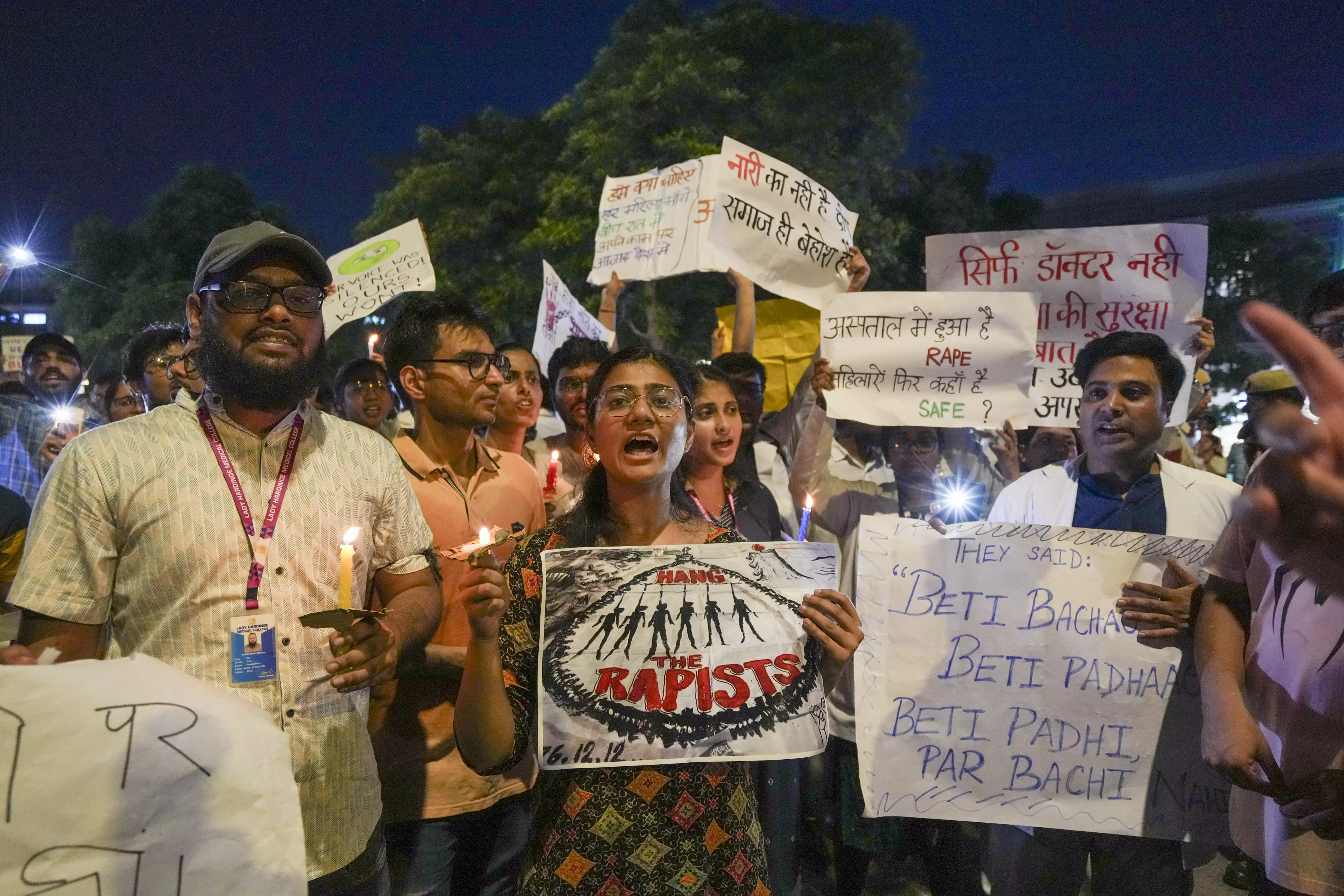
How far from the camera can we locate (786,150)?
18.1 metres

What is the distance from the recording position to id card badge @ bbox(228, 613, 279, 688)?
1979mm

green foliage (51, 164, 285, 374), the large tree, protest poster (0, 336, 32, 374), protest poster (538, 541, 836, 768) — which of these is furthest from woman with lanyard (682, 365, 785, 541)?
green foliage (51, 164, 285, 374)

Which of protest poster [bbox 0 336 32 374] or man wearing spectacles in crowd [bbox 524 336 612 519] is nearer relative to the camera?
man wearing spectacles in crowd [bbox 524 336 612 519]

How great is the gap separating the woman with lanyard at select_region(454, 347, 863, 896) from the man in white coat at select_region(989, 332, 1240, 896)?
1.34m

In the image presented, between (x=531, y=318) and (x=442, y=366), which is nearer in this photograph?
(x=442, y=366)

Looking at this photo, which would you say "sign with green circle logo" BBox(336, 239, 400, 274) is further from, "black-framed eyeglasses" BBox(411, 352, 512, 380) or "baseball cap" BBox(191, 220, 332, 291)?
"baseball cap" BBox(191, 220, 332, 291)

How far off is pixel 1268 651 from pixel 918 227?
73.1 ft

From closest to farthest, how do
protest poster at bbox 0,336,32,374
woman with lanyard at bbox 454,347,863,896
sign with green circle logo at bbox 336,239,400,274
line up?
woman with lanyard at bbox 454,347,863,896, sign with green circle logo at bbox 336,239,400,274, protest poster at bbox 0,336,32,374

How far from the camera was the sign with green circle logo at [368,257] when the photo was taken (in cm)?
607

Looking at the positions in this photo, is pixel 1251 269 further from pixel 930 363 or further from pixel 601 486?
pixel 601 486

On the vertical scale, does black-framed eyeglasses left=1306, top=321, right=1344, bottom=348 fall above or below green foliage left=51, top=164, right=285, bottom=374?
below

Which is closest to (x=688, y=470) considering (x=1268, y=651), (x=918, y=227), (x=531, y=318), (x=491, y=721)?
(x=491, y=721)

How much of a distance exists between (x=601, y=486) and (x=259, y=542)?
91 centimetres

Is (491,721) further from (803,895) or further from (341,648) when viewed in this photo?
(803,895)
